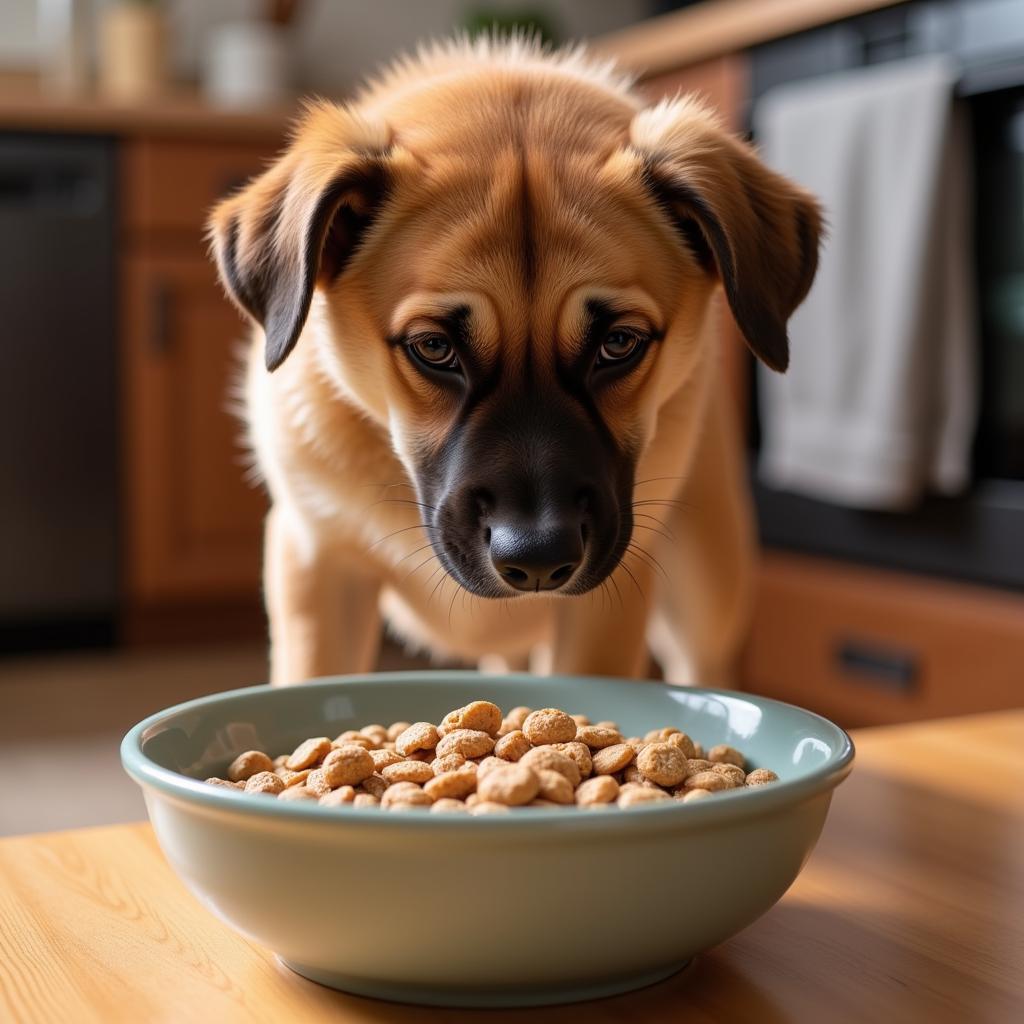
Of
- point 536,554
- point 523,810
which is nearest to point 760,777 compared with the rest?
point 523,810

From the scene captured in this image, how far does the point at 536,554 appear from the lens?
0.98 m

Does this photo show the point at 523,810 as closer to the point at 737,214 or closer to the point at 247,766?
the point at 247,766

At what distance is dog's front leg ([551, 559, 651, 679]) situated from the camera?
1.27 metres

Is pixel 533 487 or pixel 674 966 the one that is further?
pixel 533 487

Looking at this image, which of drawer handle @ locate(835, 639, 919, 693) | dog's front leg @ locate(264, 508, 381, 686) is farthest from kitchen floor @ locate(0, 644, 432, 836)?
drawer handle @ locate(835, 639, 919, 693)

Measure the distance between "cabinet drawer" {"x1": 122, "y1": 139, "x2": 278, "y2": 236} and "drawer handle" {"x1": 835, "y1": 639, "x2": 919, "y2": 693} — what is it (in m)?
1.84

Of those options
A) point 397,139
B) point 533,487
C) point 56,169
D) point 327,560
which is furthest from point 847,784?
point 56,169

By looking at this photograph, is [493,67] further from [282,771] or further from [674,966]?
[674,966]

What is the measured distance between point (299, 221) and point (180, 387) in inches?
93.9

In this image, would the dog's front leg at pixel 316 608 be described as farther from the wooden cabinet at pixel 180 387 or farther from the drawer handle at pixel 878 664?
the wooden cabinet at pixel 180 387

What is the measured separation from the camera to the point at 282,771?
0.75m

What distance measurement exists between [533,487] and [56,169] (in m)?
2.62

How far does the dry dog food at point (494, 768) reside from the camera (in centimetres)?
65

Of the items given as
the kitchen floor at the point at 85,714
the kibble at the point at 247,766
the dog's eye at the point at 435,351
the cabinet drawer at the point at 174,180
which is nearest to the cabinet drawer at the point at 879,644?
the kitchen floor at the point at 85,714
